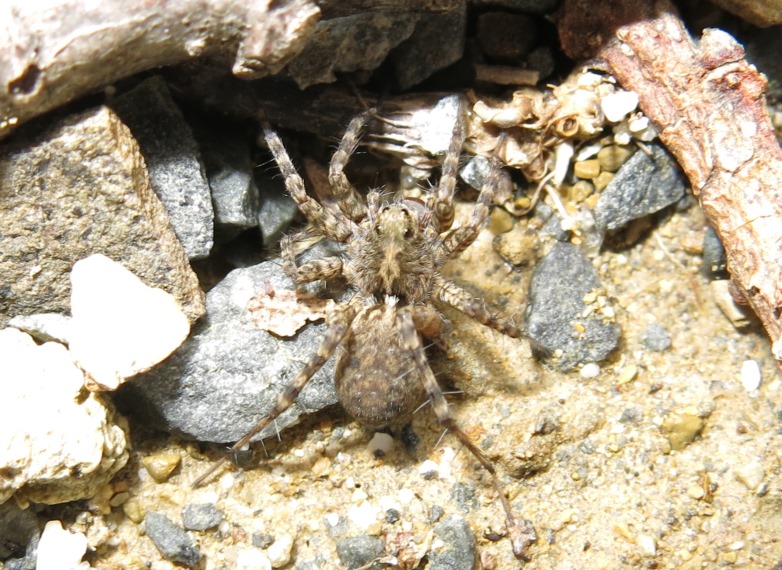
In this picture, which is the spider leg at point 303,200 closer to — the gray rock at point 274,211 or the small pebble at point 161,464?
the gray rock at point 274,211

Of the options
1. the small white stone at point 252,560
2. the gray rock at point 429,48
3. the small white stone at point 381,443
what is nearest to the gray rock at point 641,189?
the gray rock at point 429,48

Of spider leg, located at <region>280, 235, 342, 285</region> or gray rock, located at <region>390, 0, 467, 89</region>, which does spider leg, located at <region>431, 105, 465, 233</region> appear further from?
spider leg, located at <region>280, 235, 342, 285</region>

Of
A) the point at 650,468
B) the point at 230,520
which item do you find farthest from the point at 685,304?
the point at 230,520

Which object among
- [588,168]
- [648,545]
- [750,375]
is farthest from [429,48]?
[648,545]

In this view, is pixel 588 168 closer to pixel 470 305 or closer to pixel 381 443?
pixel 470 305

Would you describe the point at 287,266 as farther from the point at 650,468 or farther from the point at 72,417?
the point at 650,468

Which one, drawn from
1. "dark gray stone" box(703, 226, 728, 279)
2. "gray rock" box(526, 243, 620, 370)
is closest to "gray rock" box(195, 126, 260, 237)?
"gray rock" box(526, 243, 620, 370)
